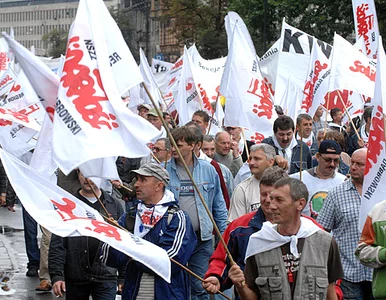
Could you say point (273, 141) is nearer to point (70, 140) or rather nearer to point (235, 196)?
point (235, 196)

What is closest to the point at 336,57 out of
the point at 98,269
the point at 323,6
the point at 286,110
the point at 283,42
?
the point at 286,110

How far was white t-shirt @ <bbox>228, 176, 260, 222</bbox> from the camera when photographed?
29.3 feet

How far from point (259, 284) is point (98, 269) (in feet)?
6.87

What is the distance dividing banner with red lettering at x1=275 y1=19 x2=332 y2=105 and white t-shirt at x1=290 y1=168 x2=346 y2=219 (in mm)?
9255

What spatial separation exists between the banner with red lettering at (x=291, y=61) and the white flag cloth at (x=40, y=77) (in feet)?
36.8

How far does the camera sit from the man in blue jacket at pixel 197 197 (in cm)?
954

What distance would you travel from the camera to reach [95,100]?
739 centimetres

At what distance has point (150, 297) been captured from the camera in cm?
744

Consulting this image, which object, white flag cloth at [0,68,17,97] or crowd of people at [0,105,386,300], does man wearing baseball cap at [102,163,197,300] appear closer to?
crowd of people at [0,105,386,300]

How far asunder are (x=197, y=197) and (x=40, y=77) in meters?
2.20

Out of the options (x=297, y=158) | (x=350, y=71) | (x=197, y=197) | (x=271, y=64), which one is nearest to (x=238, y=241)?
(x=197, y=197)

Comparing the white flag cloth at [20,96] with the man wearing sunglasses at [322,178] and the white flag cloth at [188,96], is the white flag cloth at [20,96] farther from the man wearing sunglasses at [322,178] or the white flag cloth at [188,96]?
the man wearing sunglasses at [322,178]

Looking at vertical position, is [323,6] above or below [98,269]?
below

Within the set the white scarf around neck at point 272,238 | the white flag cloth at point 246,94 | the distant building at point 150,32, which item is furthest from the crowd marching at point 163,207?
the distant building at point 150,32
